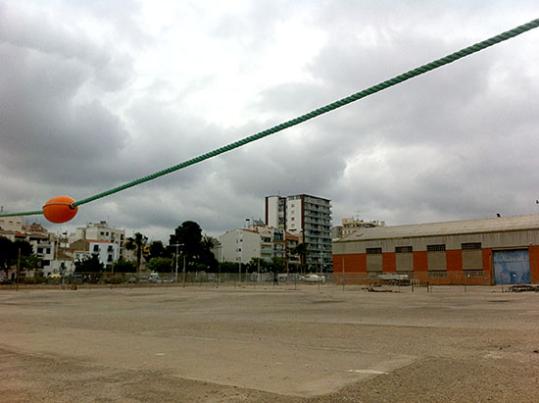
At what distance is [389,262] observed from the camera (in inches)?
3435

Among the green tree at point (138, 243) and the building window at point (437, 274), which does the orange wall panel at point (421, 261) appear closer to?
the building window at point (437, 274)

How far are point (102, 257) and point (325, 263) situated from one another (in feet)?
257

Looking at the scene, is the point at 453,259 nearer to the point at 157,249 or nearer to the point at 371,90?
the point at 157,249

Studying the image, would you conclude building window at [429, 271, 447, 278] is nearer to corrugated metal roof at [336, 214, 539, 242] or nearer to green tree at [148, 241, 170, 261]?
corrugated metal roof at [336, 214, 539, 242]

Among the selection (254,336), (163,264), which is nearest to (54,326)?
(254,336)

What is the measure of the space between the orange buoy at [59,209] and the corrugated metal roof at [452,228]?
254ft

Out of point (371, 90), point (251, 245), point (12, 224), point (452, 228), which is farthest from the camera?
point (251, 245)

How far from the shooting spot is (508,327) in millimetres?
15406

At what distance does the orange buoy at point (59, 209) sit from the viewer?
5.04m

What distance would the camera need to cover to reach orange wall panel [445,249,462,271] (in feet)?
257

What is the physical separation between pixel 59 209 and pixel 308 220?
17281cm

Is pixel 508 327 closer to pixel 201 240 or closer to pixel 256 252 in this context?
pixel 201 240

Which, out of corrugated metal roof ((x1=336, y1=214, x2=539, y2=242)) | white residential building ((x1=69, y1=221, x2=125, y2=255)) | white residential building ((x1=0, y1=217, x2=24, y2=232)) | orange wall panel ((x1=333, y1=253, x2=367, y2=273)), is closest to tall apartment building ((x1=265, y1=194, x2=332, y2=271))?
white residential building ((x1=69, y1=221, x2=125, y2=255))

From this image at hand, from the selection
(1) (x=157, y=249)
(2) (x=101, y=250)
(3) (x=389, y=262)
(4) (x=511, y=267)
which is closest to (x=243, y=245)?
(1) (x=157, y=249)
